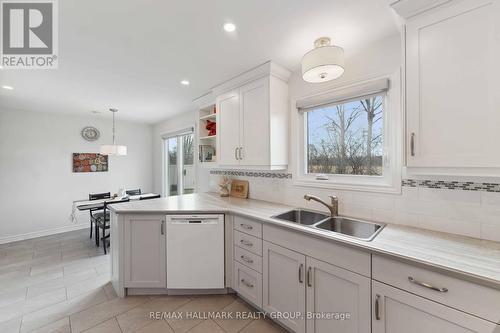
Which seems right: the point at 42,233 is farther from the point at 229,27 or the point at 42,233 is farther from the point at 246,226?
the point at 229,27

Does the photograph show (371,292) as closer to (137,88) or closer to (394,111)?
(394,111)

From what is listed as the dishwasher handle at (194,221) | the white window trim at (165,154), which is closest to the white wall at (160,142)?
the white window trim at (165,154)

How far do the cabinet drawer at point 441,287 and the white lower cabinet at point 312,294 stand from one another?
0.15 meters

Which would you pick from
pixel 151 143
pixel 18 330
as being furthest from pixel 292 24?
pixel 151 143

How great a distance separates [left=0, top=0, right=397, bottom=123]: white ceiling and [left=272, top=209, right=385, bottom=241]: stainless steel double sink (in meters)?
1.49

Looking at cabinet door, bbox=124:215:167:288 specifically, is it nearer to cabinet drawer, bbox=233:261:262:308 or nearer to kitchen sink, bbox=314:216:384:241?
cabinet drawer, bbox=233:261:262:308

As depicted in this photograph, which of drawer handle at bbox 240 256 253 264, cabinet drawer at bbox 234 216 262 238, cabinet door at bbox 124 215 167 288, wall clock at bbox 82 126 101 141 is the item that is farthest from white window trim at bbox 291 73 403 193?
wall clock at bbox 82 126 101 141

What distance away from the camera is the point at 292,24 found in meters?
1.50

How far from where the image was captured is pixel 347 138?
6.70 ft

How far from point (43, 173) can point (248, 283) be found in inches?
177

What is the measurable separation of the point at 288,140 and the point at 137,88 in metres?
2.10

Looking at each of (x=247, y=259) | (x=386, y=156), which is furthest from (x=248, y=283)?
(x=386, y=156)

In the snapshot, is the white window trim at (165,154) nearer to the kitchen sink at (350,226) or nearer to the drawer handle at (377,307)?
the kitchen sink at (350,226)

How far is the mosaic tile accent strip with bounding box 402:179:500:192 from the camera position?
1.29m
